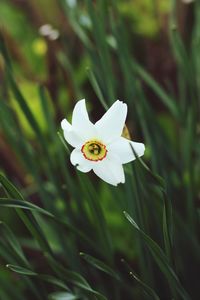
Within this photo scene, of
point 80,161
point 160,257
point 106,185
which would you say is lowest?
point 160,257

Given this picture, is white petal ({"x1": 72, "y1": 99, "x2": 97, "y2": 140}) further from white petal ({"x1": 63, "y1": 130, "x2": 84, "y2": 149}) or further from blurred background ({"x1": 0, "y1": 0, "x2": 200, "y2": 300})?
blurred background ({"x1": 0, "y1": 0, "x2": 200, "y2": 300})

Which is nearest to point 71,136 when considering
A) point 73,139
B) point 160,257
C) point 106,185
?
point 73,139

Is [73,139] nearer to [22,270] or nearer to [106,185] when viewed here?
[22,270]

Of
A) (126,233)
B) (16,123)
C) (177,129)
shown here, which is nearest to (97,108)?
(177,129)

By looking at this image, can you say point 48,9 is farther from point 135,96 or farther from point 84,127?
point 84,127

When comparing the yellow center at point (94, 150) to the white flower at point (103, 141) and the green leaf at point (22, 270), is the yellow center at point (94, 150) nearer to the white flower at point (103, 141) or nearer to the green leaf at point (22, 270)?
the white flower at point (103, 141)

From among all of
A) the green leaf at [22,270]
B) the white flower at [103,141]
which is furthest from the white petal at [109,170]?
the green leaf at [22,270]
